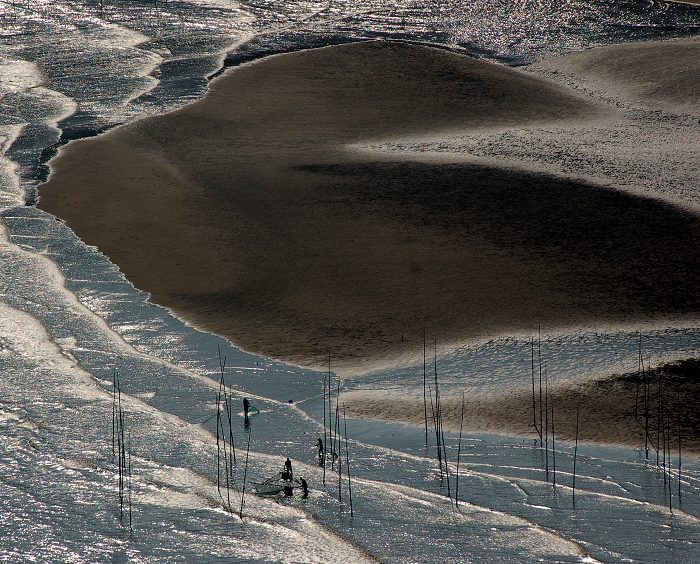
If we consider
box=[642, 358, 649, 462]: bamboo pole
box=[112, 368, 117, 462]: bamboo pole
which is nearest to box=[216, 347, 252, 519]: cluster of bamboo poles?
box=[112, 368, 117, 462]: bamboo pole

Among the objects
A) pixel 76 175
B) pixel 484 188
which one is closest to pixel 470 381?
pixel 484 188

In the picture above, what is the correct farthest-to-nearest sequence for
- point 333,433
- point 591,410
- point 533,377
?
point 533,377, point 591,410, point 333,433

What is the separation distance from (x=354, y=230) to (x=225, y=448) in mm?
5892

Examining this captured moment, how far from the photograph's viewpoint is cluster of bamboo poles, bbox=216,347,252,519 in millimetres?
8164

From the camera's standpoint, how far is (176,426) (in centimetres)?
928

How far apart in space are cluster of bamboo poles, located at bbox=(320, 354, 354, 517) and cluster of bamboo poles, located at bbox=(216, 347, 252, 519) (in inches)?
26.6

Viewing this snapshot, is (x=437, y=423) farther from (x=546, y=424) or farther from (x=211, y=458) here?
(x=211, y=458)

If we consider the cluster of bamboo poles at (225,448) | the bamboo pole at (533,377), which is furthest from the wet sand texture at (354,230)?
the cluster of bamboo poles at (225,448)

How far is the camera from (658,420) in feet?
30.4

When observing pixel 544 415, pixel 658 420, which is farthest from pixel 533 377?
pixel 658 420

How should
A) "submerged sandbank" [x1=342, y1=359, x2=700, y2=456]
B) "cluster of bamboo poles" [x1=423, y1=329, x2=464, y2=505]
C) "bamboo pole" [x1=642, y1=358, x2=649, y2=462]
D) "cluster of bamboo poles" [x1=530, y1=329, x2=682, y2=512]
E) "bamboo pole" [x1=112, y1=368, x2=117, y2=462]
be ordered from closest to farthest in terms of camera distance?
1. "cluster of bamboo poles" [x1=423, y1=329, x2=464, y2=505]
2. "cluster of bamboo poles" [x1=530, y1=329, x2=682, y2=512]
3. "bamboo pole" [x1=642, y1=358, x2=649, y2=462]
4. "bamboo pole" [x1=112, y1=368, x2=117, y2=462]
5. "submerged sandbank" [x1=342, y1=359, x2=700, y2=456]

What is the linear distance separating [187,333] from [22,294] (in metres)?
2.42

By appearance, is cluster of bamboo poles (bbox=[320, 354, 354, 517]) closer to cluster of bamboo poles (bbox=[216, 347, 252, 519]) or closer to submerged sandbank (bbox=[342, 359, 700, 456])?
submerged sandbank (bbox=[342, 359, 700, 456])

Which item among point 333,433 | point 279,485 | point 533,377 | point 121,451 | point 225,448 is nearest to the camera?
point 279,485
